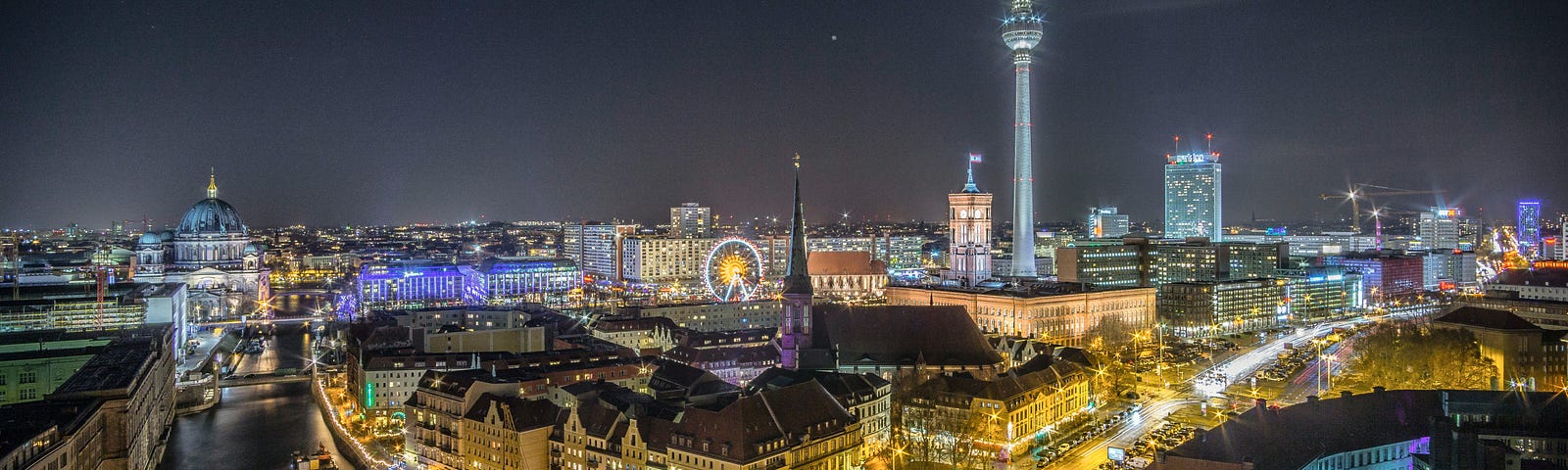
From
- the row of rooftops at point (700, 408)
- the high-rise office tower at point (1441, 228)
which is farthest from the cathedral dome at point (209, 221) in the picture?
the high-rise office tower at point (1441, 228)

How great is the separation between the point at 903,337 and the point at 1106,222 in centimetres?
8947

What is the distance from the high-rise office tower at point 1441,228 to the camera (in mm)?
86188

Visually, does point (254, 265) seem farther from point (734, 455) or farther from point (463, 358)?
point (734, 455)

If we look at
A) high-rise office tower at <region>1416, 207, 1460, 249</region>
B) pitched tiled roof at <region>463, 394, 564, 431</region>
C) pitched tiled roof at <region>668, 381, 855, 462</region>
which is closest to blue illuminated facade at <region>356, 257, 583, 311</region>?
pitched tiled roof at <region>463, 394, 564, 431</region>

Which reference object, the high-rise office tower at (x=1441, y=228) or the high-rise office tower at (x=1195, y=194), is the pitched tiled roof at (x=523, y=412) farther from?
the high-rise office tower at (x=1441, y=228)

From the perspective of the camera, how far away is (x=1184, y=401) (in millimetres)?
28312

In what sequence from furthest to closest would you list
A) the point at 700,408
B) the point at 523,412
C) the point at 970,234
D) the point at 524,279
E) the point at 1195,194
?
the point at 1195,194
the point at 524,279
the point at 970,234
the point at 523,412
the point at 700,408

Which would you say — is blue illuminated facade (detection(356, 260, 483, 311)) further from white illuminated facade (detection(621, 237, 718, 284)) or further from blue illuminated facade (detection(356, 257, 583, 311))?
white illuminated facade (detection(621, 237, 718, 284))

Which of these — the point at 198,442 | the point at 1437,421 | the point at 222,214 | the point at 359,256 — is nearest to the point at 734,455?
the point at 1437,421

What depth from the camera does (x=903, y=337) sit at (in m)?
30.3

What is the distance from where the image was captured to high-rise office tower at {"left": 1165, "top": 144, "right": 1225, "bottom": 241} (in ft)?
289

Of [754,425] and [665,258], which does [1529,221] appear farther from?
[754,425]

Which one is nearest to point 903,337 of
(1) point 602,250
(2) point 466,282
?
(2) point 466,282

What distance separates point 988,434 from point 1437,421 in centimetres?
867
